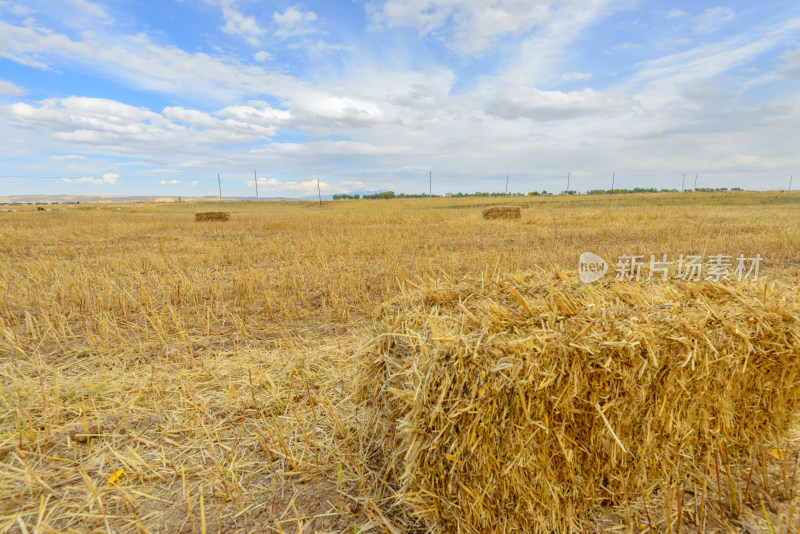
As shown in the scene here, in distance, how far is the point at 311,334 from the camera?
464cm

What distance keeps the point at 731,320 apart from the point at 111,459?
409cm

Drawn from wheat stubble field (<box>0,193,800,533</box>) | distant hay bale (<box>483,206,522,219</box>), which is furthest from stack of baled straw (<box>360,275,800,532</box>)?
distant hay bale (<box>483,206,522,219</box>)

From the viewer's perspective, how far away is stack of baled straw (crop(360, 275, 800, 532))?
1772mm

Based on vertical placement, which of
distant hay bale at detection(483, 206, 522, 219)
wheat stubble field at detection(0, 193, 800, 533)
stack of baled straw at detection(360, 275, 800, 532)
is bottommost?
wheat stubble field at detection(0, 193, 800, 533)

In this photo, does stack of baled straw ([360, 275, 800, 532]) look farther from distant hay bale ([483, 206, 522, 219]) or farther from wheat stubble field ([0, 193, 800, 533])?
distant hay bale ([483, 206, 522, 219])

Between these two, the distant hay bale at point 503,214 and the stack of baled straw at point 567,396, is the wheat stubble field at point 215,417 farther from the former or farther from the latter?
the distant hay bale at point 503,214

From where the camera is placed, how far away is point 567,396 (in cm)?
185

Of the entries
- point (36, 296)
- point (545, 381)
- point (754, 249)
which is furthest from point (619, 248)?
point (36, 296)

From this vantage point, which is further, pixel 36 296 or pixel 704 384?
pixel 36 296

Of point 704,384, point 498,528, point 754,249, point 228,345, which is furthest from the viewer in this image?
point 754,249

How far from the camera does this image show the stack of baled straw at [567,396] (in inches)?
69.8

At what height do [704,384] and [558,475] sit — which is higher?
[704,384]

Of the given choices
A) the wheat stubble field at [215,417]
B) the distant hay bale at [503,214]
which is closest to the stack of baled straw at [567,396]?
the wheat stubble field at [215,417]

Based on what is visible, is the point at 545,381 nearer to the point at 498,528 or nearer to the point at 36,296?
the point at 498,528
